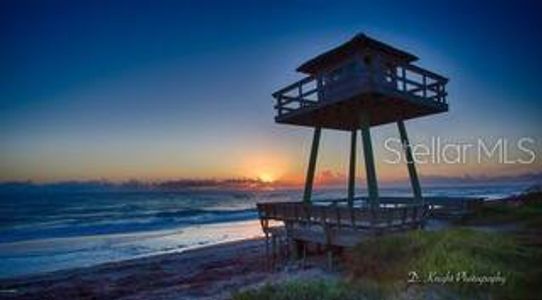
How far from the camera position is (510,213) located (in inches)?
669

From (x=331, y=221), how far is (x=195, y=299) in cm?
556

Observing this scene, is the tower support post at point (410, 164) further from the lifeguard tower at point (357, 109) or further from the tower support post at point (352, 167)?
the tower support post at point (352, 167)

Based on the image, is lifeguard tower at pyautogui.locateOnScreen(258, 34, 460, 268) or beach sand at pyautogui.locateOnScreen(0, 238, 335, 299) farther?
beach sand at pyautogui.locateOnScreen(0, 238, 335, 299)

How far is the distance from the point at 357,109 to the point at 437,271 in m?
8.47

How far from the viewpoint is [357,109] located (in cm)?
1542

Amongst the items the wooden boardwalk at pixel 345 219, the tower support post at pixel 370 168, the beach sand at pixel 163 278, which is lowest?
the beach sand at pixel 163 278

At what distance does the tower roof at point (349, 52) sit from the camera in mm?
14062

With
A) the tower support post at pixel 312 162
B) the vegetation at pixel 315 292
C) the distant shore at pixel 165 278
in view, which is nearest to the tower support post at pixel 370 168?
the distant shore at pixel 165 278

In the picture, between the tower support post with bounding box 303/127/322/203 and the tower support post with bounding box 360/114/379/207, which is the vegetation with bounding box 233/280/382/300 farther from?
the tower support post with bounding box 303/127/322/203

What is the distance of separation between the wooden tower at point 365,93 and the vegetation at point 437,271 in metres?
3.95

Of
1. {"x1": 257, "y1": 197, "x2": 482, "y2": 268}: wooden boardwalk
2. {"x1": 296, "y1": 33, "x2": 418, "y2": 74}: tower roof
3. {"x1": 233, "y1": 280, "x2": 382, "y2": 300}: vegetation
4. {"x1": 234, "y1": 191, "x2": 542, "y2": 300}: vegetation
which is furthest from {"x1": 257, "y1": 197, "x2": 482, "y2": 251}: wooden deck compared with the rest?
{"x1": 296, "y1": 33, "x2": 418, "y2": 74}: tower roof

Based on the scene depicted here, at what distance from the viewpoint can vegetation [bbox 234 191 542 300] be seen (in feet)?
23.6

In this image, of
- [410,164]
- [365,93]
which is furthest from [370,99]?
[410,164]

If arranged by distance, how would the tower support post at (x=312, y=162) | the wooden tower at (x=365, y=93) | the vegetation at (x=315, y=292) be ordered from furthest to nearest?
the tower support post at (x=312, y=162) → the wooden tower at (x=365, y=93) → the vegetation at (x=315, y=292)
